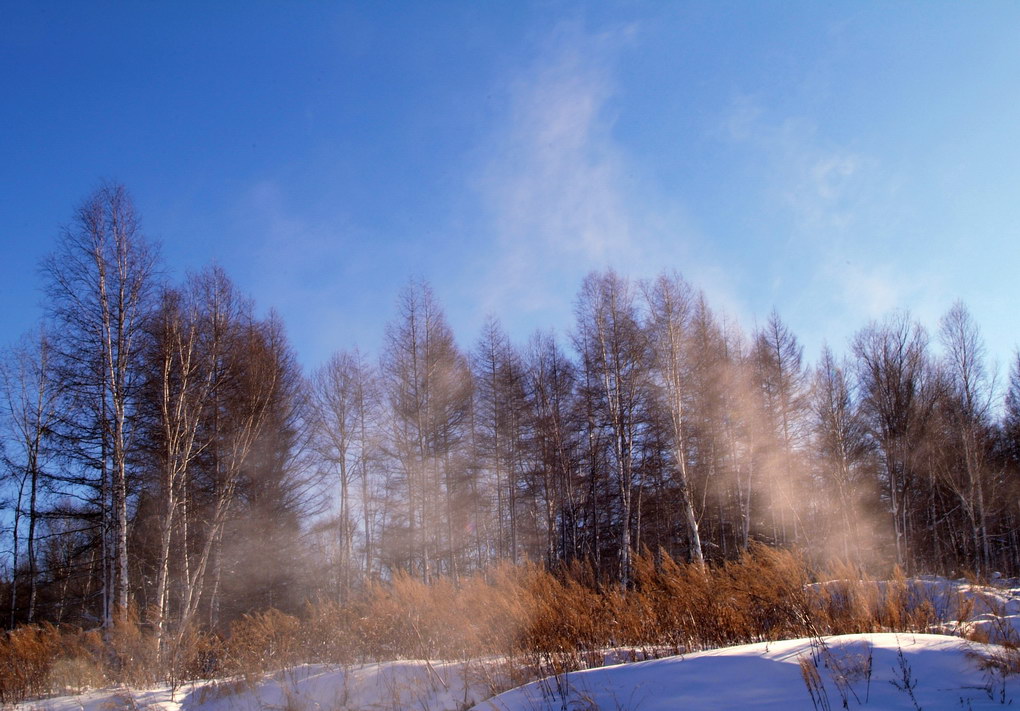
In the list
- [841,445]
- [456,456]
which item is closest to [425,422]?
[456,456]

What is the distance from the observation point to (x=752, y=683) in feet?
15.3

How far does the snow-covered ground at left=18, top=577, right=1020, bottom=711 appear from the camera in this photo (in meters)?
4.29

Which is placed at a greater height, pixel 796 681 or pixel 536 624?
pixel 796 681

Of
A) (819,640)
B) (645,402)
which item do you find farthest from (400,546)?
(819,640)

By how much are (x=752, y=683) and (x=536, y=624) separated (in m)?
3.34

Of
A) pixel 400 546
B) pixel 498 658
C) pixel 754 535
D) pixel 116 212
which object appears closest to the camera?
pixel 498 658

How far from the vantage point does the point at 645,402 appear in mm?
20938

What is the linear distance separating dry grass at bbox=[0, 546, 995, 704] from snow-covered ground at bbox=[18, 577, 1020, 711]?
462 millimetres

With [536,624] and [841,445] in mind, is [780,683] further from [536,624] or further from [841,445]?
[841,445]

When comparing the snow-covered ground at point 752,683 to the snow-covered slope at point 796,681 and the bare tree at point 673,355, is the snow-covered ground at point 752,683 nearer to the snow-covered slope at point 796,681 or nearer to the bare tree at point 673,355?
the snow-covered slope at point 796,681

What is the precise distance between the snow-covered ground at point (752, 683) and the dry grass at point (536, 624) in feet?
1.52

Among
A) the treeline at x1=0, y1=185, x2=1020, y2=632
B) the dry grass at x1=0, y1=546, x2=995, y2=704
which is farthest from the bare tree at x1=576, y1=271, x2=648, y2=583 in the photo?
the dry grass at x1=0, y1=546, x2=995, y2=704

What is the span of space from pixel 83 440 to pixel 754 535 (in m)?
22.6

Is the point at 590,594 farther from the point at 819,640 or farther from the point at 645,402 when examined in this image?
the point at 645,402
